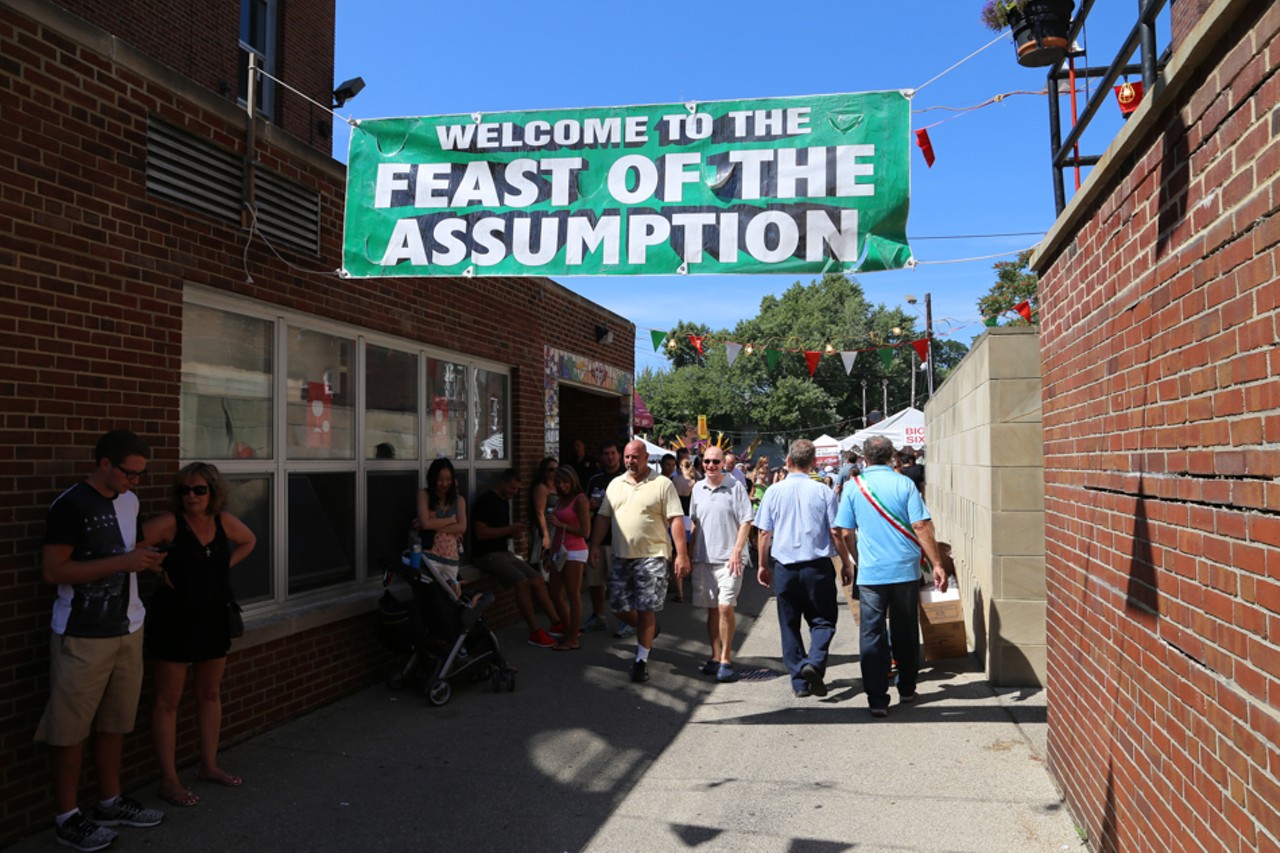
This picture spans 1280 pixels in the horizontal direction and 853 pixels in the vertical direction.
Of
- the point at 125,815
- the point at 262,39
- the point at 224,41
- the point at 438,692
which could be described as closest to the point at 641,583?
the point at 438,692

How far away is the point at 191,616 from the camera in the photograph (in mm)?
4883

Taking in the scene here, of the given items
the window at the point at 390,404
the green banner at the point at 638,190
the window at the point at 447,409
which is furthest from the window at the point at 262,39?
the green banner at the point at 638,190

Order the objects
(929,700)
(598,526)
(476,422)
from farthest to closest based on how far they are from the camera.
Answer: (476,422) < (598,526) < (929,700)

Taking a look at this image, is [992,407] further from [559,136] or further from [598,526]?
[559,136]

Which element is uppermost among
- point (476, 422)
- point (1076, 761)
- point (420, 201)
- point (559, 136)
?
point (559, 136)

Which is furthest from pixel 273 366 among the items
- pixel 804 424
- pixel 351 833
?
pixel 804 424

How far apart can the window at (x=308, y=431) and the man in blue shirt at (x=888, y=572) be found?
3797mm

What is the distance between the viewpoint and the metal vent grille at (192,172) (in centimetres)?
530

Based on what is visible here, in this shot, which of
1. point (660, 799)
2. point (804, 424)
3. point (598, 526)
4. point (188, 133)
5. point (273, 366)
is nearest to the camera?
point (660, 799)

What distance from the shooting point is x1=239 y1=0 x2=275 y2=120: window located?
38.2ft

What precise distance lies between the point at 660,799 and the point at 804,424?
58420 millimetres

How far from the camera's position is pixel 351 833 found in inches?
180

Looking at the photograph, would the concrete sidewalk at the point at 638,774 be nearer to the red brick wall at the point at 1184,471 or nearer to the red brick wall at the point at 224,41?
the red brick wall at the point at 1184,471

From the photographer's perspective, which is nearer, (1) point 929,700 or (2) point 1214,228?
(2) point 1214,228
